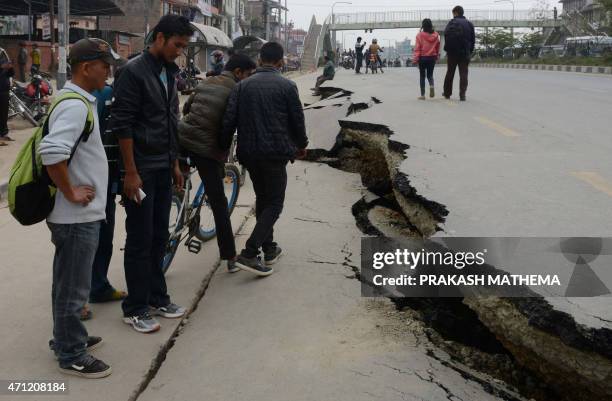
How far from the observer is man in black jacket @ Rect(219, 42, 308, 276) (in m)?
4.04

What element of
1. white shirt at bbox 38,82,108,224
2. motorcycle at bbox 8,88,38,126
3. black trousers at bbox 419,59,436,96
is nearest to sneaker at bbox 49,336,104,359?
white shirt at bbox 38,82,108,224

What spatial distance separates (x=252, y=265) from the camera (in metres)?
4.13

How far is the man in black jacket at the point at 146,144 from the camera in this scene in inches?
122

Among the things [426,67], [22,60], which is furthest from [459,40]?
[22,60]

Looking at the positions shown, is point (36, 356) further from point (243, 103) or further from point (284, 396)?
point (243, 103)

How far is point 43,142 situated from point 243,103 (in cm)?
171

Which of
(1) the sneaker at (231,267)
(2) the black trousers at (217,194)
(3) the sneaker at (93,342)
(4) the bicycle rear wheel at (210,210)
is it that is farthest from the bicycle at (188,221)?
(3) the sneaker at (93,342)

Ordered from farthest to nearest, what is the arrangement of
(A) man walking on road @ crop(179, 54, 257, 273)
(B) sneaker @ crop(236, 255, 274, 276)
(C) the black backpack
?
(C) the black backpack, (B) sneaker @ crop(236, 255, 274, 276), (A) man walking on road @ crop(179, 54, 257, 273)

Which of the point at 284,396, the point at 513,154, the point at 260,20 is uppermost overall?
the point at 260,20

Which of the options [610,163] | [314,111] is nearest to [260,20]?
[314,111]

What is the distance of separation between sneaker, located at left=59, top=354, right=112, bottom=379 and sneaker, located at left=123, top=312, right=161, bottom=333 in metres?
0.45

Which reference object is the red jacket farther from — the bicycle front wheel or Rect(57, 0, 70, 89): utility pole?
the bicycle front wheel

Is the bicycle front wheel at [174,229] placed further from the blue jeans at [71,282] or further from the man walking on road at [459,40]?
the man walking on road at [459,40]

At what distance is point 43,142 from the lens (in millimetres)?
2537
